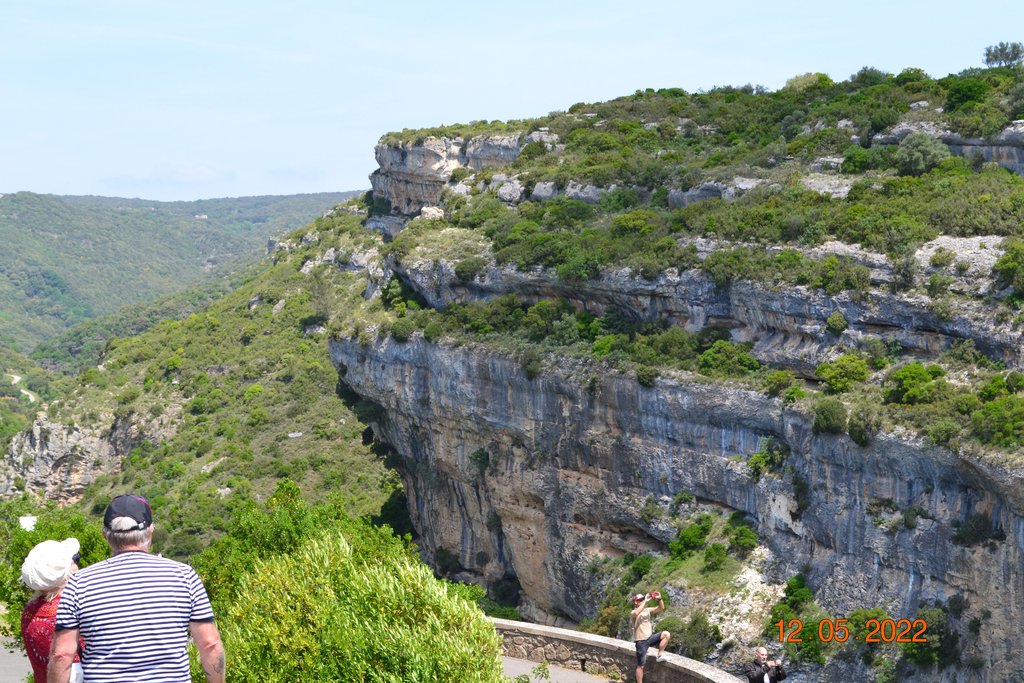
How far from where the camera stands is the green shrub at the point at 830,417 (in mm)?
30094

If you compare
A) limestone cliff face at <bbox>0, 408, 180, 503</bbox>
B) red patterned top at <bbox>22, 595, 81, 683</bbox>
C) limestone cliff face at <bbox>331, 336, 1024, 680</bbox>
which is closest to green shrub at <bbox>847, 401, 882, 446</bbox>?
limestone cliff face at <bbox>331, 336, 1024, 680</bbox>

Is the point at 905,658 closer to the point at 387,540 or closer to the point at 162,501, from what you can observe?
the point at 387,540

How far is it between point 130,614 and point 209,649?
64 cm

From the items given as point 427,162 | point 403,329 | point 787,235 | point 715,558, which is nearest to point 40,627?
point 715,558

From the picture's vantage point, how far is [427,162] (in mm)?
76375

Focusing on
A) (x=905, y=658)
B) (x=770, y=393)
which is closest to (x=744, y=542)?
(x=770, y=393)

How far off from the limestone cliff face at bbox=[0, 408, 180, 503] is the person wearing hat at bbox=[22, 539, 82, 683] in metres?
68.3

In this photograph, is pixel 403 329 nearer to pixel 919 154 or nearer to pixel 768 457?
pixel 768 457

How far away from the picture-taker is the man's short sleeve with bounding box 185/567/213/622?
9312 millimetres

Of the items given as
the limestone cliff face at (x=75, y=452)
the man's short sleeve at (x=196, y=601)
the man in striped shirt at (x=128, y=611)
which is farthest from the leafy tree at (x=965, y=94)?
the limestone cliff face at (x=75, y=452)

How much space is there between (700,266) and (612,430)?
5.38 meters

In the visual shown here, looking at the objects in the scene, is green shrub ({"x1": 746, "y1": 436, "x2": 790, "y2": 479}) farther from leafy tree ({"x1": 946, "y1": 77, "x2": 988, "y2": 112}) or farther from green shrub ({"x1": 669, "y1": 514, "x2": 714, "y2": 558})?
leafy tree ({"x1": 946, "y1": 77, "x2": 988, "y2": 112})

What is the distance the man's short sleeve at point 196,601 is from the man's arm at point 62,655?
32.0 inches

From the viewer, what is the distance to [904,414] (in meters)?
28.8
